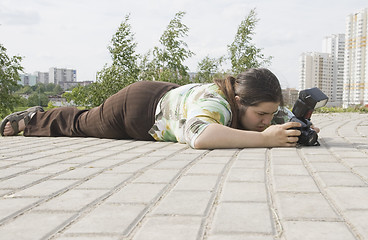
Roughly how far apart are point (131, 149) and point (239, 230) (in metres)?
2.19

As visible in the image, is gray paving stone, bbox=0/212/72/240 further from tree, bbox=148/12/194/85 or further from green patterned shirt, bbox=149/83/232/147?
tree, bbox=148/12/194/85

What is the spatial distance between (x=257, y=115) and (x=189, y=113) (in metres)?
0.58

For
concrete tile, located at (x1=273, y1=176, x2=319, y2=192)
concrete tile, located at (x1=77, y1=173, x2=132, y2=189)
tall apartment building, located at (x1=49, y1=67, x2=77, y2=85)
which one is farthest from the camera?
tall apartment building, located at (x1=49, y1=67, x2=77, y2=85)

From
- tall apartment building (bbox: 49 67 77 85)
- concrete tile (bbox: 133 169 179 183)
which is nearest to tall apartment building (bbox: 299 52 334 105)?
concrete tile (bbox: 133 169 179 183)

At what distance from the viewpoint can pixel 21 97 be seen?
24.7 ft

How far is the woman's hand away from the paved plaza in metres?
0.26

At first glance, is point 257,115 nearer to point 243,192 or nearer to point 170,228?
point 243,192

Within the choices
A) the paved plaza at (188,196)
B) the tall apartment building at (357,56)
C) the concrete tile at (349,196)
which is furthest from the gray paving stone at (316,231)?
the tall apartment building at (357,56)

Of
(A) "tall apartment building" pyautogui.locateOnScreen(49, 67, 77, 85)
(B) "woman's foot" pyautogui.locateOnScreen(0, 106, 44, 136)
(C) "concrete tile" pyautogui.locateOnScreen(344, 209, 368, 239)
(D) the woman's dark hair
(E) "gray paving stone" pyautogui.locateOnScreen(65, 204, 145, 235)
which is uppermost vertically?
(A) "tall apartment building" pyautogui.locateOnScreen(49, 67, 77, 85)

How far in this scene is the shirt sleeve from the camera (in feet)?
10.1

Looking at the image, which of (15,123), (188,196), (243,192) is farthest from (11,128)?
(243,192)

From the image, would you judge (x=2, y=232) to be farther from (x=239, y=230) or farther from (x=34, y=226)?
(x=239, y=230)

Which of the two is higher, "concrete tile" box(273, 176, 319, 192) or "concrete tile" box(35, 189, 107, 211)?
"concrete tile" box(273, 176, 319, 192)

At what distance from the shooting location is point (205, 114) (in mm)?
3111
